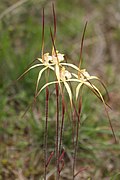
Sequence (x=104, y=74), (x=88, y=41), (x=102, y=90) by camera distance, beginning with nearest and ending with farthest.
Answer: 1. (x=102, y=90)
2. (x=104, y=74)
3. (x=88, y=41)

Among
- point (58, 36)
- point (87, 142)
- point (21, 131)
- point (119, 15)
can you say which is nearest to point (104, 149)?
point (87, 142)

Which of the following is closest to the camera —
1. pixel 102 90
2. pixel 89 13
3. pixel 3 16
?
pixel 3 16

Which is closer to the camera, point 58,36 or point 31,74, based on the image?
point 31,74

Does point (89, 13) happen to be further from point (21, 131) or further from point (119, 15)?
point (21, 131)

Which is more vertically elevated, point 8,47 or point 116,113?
point 8,47

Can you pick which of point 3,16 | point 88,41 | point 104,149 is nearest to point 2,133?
point 104,149

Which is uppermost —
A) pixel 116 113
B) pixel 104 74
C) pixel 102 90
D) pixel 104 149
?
pixel 104 74

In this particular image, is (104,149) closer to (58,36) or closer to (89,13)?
(58,36)
